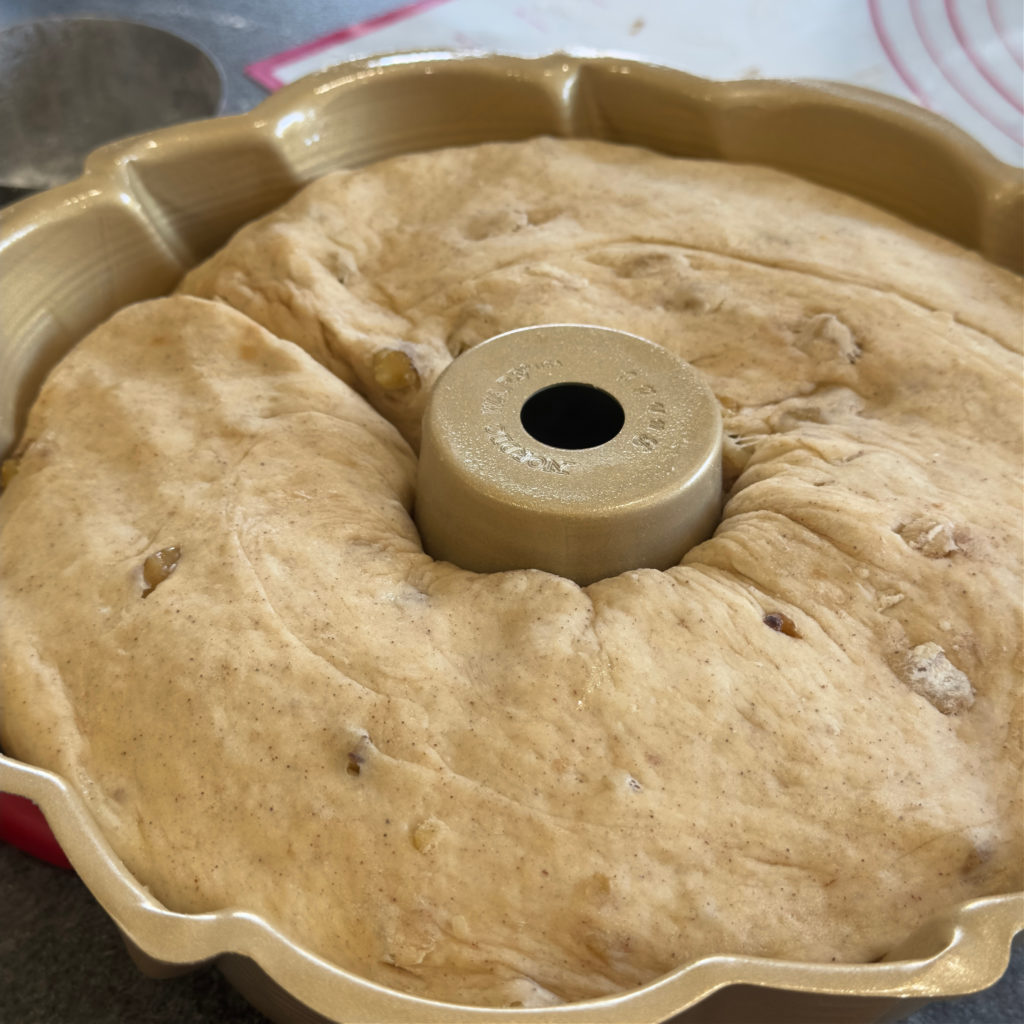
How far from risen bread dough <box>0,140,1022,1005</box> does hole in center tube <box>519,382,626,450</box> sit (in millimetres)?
204

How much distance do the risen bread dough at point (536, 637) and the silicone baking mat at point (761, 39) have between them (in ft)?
4.76

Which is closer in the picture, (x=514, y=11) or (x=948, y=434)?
(x=948, y=434)

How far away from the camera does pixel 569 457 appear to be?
1.30 m

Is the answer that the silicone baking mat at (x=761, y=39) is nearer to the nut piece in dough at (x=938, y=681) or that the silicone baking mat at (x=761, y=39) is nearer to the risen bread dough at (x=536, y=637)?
the risen bread dough at (x=536, y=637)

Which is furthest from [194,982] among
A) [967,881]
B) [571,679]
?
[967,881]

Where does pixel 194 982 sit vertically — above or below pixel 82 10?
below

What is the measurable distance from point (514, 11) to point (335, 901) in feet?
9.28

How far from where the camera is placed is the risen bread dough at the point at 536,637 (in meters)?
1.08

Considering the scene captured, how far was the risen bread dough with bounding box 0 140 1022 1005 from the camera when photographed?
1078 mm

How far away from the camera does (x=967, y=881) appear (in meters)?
1.12

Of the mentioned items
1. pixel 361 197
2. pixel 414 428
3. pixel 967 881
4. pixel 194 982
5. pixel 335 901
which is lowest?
pixel 194 982

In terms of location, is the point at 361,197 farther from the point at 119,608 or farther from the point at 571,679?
the point at 571,679

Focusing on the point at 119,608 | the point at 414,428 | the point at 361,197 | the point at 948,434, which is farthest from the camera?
the point at 361,197

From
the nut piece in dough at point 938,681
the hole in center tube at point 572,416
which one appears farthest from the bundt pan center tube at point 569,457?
the nut piece in dough at point 938,681
